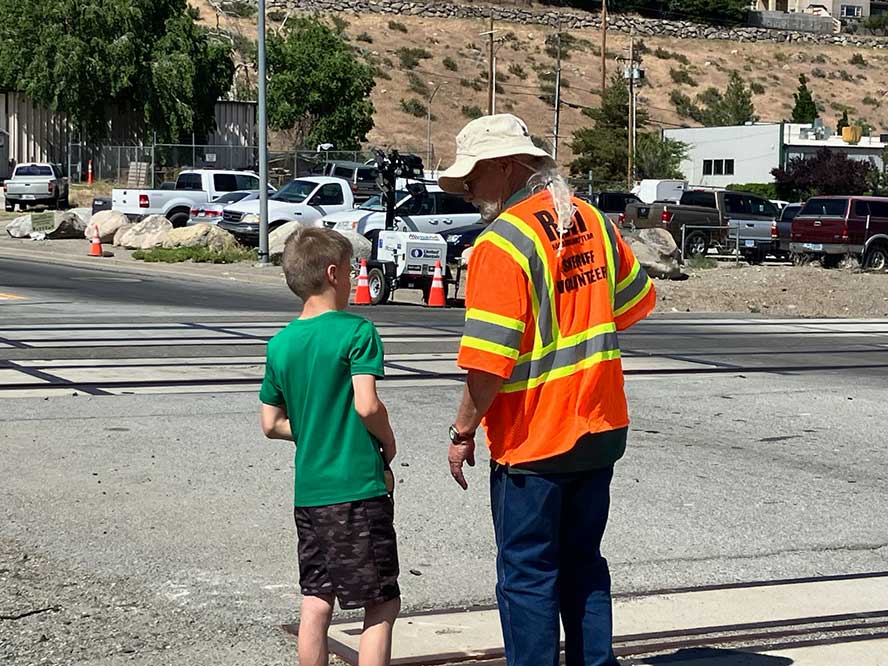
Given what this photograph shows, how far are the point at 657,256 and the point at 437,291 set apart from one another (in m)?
8.60

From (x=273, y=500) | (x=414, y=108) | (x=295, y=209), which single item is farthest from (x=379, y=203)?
(x=414, y=108)

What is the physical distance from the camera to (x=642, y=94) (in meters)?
102

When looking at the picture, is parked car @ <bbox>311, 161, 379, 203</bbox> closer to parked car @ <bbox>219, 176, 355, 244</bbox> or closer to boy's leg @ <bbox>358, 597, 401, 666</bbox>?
parked car @ <bbox>219, 176, 355, 244</bbox>

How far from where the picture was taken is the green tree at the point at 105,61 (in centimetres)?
5583

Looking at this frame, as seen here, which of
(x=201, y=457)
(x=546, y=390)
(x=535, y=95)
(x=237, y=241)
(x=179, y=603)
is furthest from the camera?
(x=535, y=95)

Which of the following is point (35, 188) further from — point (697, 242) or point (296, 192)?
point (697, 242)

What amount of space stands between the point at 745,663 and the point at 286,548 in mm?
2451

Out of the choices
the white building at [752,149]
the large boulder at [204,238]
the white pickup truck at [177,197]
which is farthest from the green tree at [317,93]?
the large boulder at [204,238]

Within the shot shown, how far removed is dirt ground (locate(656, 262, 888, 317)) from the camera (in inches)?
937

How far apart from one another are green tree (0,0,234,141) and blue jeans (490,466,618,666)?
53620 mm

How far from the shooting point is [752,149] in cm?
6544

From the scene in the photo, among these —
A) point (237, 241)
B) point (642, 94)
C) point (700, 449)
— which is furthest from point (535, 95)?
point (700, 449)

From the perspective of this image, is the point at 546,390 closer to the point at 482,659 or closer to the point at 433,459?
the point at 482,659

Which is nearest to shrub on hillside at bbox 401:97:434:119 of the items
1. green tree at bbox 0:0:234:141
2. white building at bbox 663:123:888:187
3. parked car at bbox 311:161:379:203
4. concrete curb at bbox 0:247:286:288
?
white building at bbox 663:123:888:187
